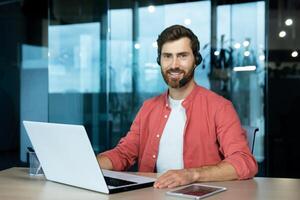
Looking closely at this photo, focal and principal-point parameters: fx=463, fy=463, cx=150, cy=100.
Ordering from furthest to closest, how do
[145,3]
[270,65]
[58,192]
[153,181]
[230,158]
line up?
[145,3], [270,65], [230,158], [153,181], [58,192]

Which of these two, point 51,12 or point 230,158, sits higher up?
point 51,12

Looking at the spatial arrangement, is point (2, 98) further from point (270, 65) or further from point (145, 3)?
point (270, 65)

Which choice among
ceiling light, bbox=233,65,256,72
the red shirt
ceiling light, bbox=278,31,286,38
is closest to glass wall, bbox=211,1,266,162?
ceiling light, bbox=233,65,256,72

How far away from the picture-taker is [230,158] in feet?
5.63

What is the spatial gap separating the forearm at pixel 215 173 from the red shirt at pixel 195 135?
0.21 feet

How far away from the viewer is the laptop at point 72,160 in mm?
1376

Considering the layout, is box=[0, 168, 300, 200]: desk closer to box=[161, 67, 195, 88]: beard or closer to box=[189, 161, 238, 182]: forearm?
box=[189, 161, 238, 182]: forearm

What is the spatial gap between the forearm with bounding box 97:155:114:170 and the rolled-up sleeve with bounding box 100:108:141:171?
0.02 m

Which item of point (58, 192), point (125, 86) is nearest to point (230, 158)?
point (58, 192)

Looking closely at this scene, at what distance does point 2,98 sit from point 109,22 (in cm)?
145

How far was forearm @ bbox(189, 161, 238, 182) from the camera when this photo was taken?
1615mm

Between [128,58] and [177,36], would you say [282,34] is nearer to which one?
[128,58]

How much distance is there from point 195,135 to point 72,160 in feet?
2.24

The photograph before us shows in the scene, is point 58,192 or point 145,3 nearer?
point 58,192
